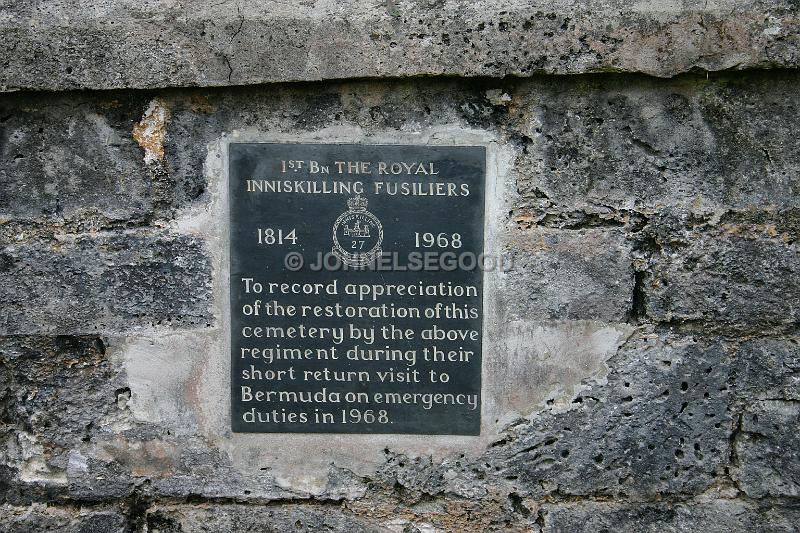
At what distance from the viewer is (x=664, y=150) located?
2.13 meters

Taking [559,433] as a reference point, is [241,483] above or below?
below

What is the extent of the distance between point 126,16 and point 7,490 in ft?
5.62

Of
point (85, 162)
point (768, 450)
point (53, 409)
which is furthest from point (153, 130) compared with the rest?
point (768, 450)

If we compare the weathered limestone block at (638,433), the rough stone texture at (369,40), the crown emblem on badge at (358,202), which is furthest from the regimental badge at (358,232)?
the weathered limestone block at (638,433)

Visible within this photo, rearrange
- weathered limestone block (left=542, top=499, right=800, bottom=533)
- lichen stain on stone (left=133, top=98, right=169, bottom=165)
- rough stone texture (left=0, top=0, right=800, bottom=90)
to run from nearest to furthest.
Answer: rough stone texture (left=0, top=0, right=800, bottom=90)
lichen stain on stone (left=133, top=98, right=169, bottom=165)
weathered limestone block (left=542, top=499, right=800, bottom=533)

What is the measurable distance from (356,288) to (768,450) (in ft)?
5.03

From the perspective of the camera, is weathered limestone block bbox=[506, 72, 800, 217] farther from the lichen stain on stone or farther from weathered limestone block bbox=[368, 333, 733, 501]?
the lichen stain on stone

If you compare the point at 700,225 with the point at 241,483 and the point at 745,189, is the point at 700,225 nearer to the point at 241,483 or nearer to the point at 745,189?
the point at 745,189

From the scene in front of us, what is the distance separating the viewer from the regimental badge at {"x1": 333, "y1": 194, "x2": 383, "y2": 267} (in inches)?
85.4

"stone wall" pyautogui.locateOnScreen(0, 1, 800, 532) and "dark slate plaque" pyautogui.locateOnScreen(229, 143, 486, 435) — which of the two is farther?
"dark slate plaque" pyautogui.locateOnScreen(229, 143, 486, 435)

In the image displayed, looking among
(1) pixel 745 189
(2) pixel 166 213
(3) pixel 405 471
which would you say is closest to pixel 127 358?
(2) pixel 166 213

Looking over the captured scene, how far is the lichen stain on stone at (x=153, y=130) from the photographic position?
215cm

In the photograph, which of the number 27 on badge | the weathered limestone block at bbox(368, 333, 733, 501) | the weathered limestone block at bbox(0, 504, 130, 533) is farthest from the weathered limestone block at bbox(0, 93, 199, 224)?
the weathered limestone block at bbox(368, 333, 733, 501)

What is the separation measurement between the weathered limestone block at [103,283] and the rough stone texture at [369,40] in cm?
53
